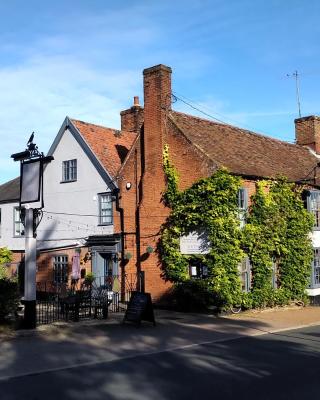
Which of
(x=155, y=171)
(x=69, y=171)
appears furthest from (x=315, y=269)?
(x=69, y=171)

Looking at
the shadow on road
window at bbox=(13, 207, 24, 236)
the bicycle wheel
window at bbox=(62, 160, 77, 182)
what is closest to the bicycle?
the bicycle wheel

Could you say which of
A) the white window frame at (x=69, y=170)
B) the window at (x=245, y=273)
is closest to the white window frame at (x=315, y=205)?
the window at (x=245, y=273)

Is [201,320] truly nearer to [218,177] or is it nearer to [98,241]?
[218,177]

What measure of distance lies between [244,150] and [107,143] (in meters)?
6.64

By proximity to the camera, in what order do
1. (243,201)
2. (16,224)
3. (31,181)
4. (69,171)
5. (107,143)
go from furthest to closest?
(16,224) → (107,143) → (69,171) → (243,201) → (31,181)

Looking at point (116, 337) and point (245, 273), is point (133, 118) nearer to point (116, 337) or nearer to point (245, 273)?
point (245, 273)

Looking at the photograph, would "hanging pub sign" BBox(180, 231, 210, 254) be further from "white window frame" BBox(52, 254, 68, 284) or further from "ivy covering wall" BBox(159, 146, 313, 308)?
"white window frame" BBox(52, 254, 68, 284)

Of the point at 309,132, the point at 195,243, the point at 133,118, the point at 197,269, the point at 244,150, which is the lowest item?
the point at 197,269

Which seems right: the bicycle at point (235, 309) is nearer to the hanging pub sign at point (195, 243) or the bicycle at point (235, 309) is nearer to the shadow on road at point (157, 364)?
the hanging pub sign at point (195, 243)

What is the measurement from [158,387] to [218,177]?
11485 millimetres

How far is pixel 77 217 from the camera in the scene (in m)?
24.5

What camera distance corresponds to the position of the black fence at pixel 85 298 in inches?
649

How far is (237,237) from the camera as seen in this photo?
1922cm

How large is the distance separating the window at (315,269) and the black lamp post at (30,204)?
1259cm
